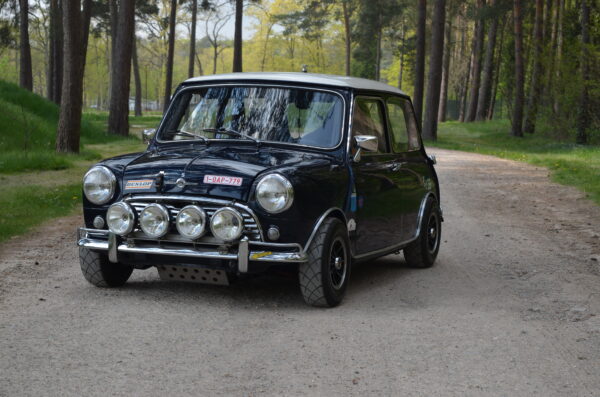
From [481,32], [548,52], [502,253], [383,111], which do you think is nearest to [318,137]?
[383,111]

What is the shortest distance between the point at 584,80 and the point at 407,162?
23.1 m

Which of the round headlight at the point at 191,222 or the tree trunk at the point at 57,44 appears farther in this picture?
the tree trunk at the point at 57,44

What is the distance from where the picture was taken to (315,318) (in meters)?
6.32

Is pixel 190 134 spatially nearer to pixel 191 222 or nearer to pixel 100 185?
pixel 100 185

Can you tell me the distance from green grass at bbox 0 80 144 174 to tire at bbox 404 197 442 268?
1097 cm

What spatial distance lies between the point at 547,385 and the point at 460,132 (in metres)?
45.1

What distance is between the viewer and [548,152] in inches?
1176

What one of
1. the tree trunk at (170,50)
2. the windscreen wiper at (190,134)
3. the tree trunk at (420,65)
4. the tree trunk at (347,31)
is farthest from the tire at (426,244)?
the tree trunk at (347,31)

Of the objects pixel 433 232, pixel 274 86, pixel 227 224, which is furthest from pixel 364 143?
pixel 433 232

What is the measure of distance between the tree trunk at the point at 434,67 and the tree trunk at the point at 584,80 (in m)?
6.57

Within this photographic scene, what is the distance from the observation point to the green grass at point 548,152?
768 inches

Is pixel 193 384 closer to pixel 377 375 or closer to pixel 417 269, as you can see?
pixel 377 375

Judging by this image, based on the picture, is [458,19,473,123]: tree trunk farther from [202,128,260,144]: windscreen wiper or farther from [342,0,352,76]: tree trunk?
[202,128,260,144]: windscreen wiper

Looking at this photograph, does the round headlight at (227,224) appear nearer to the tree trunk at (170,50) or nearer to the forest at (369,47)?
the forest at (369,47)
